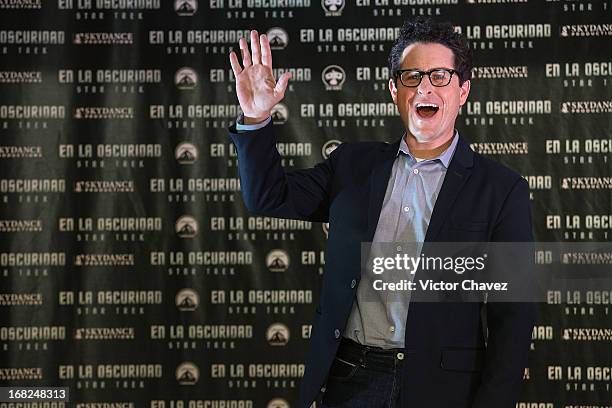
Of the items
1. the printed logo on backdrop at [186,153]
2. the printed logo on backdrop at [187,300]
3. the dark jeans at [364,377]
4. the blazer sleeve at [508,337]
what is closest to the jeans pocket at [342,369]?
the dark jeans at [364,377]

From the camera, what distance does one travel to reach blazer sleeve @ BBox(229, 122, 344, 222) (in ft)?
4.80

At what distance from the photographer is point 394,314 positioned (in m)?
1.41

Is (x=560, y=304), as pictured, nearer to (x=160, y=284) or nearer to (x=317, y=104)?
(x=317, y=104)

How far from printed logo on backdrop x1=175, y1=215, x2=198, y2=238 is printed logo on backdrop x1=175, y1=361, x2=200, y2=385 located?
0.54m

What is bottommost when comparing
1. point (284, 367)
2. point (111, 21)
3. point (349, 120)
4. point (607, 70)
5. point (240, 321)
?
point (284, 367)

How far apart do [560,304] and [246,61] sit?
6.01 feet

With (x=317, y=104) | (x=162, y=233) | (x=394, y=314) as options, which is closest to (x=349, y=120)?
(x=317, y=104)

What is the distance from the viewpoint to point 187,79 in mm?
2881

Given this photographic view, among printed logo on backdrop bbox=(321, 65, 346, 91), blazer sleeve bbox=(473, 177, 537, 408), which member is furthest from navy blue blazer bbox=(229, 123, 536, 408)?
printed logo on backdrop bbox=(321, 65, 346, 91)

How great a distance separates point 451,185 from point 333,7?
5.25 feet

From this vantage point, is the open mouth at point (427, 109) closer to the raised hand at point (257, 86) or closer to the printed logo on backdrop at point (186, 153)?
the raised hand at point (257, 86)

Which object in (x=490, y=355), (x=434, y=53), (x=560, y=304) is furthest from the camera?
(x=560, y=304)

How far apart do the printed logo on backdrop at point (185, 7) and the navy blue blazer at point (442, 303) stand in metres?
1.58

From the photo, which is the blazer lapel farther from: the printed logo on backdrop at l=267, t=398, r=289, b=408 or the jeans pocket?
the printed logo on backdrop at l=267, t=398, r=289, b=408
